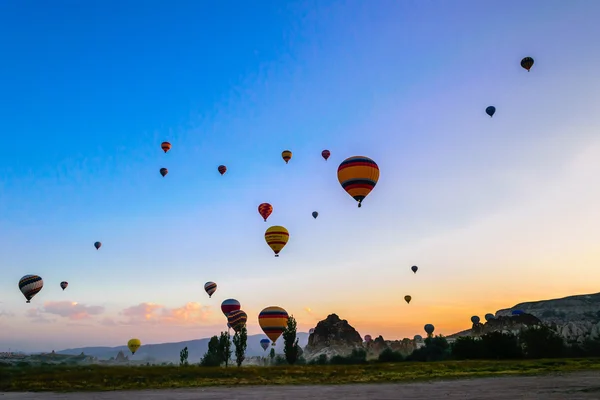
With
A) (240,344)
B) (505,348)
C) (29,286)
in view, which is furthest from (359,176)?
(240,344)

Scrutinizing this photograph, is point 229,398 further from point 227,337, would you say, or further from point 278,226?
point 227,337

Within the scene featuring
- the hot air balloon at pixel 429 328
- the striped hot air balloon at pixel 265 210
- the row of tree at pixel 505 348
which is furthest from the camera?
the hot air balloon at pixel 429 328

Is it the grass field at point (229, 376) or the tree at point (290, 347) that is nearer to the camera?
the grass field at point (229, 376)

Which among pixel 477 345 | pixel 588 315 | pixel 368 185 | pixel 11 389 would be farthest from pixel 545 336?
pixel 588 315

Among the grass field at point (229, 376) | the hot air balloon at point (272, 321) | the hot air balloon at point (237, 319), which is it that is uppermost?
the hot air balloon at point (237, 319)

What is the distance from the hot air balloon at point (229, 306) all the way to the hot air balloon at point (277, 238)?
103 feet

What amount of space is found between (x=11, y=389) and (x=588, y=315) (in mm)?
195447

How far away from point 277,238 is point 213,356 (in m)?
43.9

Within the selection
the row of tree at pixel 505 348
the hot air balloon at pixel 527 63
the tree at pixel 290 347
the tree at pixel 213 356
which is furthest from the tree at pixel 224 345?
the hot air balloon at pixel 527 63

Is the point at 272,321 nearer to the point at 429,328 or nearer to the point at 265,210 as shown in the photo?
the point at 265,210

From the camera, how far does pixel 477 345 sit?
58.1 metres

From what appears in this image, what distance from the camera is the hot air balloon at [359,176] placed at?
47469 mm

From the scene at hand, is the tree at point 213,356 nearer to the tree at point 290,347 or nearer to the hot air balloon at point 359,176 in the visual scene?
the tree at point 290,347

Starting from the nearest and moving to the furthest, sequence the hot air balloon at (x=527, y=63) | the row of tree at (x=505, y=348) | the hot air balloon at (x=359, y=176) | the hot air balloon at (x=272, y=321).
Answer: the hot air balloon at (x=359, y=176)
the hot air balloon at (x=527, y=63)
the row of tree at (x=505, y=348)
the hot air balloon at (x=272, y=321)
